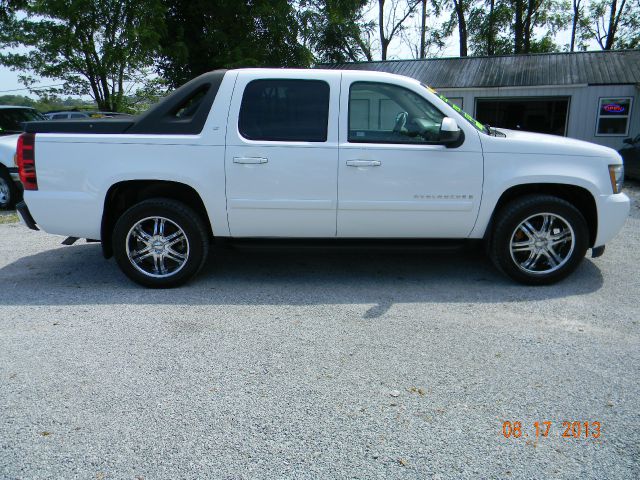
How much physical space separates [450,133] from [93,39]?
2089 centimetres

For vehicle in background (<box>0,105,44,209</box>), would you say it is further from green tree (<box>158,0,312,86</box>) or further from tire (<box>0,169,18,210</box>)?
green tree (<box>158,0,312,86</box>)

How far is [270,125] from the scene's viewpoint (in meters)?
4.42

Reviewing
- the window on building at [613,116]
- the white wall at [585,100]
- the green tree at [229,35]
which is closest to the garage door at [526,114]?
the white wall at [585,100]

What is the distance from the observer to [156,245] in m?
4.59

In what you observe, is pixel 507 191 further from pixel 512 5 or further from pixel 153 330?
pixel 512 5

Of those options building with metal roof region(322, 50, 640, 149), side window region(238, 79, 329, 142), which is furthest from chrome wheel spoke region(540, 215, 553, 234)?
building with metal roof region(322, 50, 640, 149)

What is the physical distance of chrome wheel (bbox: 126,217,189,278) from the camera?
15.0 ft

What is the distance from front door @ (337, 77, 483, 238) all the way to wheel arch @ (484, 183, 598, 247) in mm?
311

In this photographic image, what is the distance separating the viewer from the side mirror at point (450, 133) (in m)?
4.15

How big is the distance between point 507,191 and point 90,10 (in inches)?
765

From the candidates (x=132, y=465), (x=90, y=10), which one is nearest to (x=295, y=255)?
(x=132, y=465)
